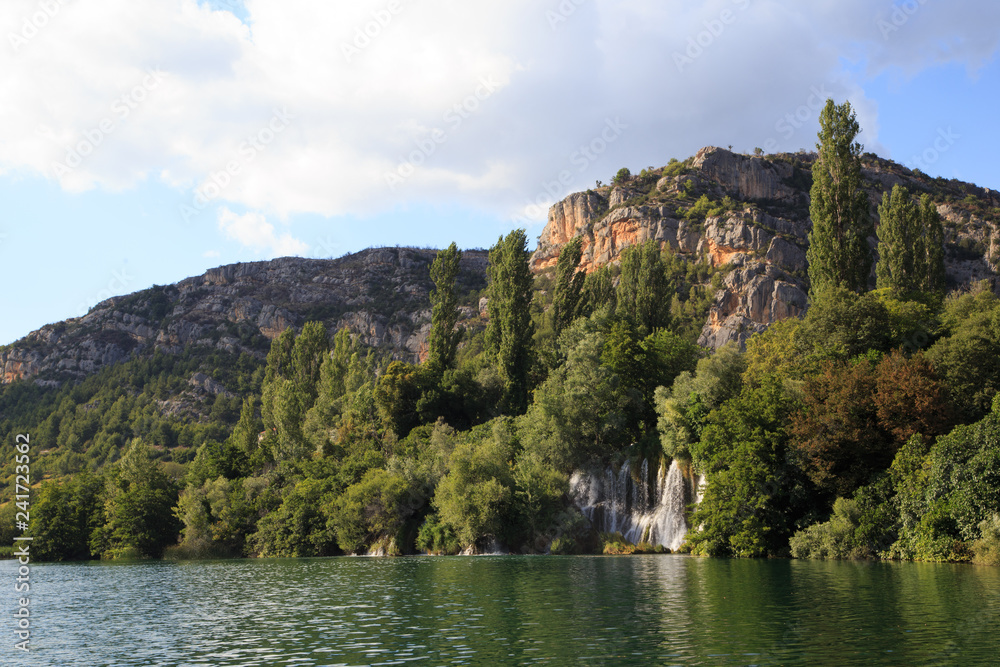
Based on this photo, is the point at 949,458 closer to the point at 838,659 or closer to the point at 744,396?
the point at 744,396

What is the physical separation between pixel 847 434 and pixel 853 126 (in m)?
33.1

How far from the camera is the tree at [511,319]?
8075cm

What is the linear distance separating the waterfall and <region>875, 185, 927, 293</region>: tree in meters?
34.0

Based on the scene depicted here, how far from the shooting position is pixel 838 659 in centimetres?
1698

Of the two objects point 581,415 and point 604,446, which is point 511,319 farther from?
point 604,446

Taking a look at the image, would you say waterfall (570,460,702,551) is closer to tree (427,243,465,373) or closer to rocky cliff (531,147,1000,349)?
tree (427,243,465,373)

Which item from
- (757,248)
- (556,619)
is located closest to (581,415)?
(556,619)

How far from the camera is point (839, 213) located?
64.3 m

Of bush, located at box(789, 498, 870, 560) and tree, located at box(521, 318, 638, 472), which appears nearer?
bush, located at box(789, 498, 870, 560)

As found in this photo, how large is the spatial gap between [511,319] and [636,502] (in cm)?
2705

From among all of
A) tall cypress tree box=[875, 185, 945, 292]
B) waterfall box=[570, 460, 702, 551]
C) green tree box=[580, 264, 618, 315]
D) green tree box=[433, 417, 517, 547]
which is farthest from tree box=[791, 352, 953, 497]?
green tree box=[580, 264, 618, 315]

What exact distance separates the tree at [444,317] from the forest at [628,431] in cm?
38

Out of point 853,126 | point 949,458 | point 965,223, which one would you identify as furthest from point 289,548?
point 965,223

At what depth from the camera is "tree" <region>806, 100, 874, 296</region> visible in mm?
63031
